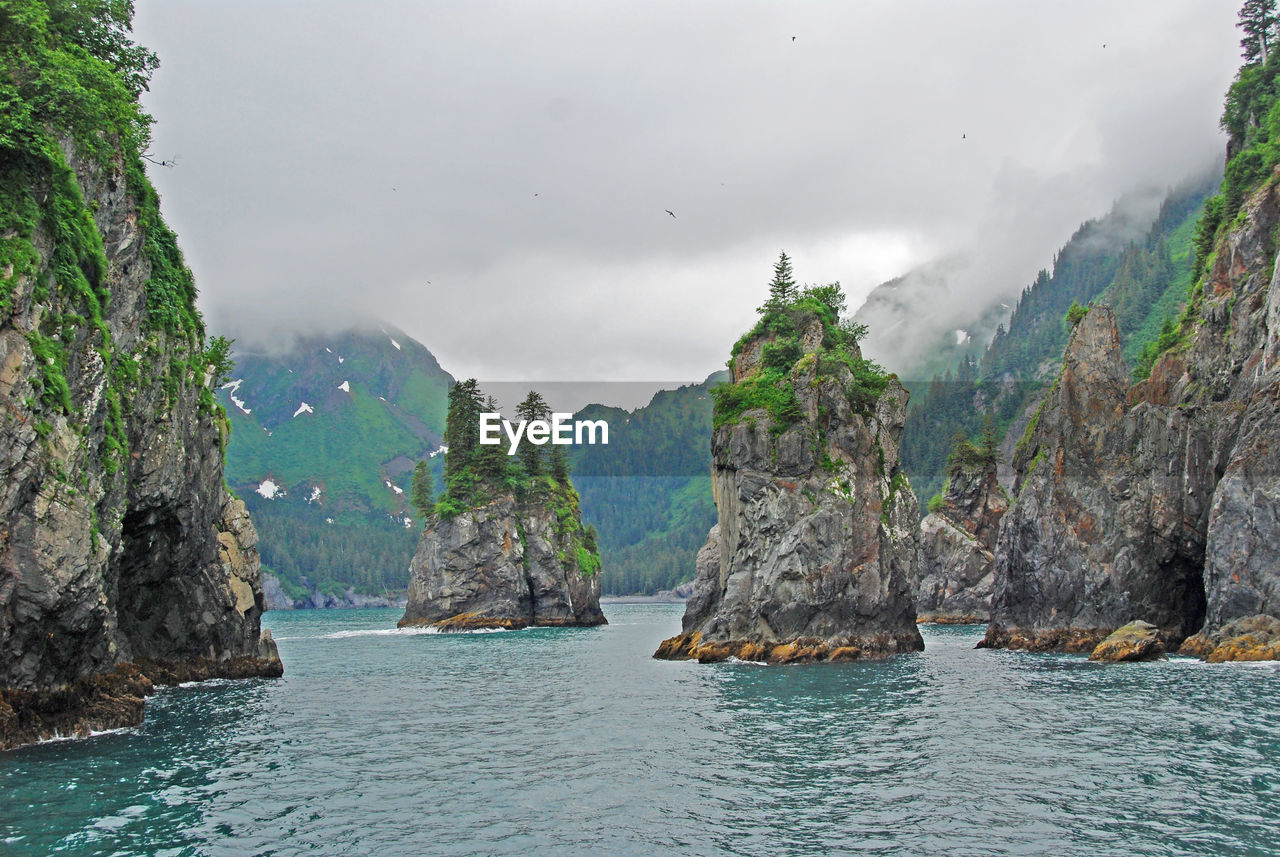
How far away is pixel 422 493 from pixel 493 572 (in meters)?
23.6

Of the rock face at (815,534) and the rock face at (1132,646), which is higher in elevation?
the rock face at (815,534)

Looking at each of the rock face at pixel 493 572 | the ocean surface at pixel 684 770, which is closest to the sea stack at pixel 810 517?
the ocean surface at pixel 684 770

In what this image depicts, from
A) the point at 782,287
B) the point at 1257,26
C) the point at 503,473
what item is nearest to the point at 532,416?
the point at 503,473

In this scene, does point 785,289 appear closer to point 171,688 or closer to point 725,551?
point 725,551

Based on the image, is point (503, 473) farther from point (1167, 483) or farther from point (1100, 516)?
point (1167, 483)

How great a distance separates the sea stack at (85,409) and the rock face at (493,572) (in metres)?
70.0

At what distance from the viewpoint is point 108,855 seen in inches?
848

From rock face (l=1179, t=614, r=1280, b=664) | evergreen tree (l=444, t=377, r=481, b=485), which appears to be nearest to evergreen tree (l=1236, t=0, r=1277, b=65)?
rock face (l=1179, t=614, r=1280, b=664)

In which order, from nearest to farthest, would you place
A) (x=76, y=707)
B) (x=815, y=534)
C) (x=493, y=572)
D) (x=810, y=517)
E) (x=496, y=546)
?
(x=76, y=707), (x=815, y=534), (x=810, y=517), (x=493, y=572), (x=496, y=546)

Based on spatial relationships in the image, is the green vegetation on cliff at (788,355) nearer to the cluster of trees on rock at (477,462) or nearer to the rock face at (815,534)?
the rock face at (815,534)

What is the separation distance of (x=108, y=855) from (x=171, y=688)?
33.4 metres

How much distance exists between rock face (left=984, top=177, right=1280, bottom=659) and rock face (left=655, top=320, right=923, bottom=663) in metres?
12.3

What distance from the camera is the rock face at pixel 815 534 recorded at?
66.7m

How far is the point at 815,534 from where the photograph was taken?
221ft
